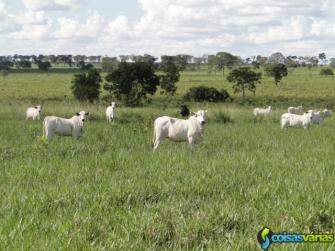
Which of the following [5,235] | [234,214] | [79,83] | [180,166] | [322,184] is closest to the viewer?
[5,235]

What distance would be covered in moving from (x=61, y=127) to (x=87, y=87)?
1393 inches

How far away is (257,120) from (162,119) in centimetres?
1569

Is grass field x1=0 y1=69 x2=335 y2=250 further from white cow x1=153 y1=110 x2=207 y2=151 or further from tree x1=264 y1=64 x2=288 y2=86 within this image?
tree x1=264 y1=64 x2=288 y2=86

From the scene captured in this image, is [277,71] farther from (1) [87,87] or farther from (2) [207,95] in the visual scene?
(1) [87,87]

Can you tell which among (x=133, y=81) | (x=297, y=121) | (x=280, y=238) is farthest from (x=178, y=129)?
(x=133, y=81)

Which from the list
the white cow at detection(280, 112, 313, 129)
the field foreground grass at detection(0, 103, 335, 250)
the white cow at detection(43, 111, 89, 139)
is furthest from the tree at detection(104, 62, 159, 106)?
the field foreground grass at detection(0, 103, 335, 250)

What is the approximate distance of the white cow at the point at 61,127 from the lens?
17.5 metres

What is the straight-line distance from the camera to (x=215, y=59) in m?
140

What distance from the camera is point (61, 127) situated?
58.6 ft

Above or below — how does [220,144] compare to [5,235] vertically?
below

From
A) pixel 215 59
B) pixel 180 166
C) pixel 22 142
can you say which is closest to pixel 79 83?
pixel 22 142

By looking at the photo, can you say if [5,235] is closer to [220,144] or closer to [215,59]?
[220,144]

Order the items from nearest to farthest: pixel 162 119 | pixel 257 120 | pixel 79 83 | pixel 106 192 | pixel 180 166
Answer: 1. pixel 106 192
2. pixel 180 166
3. pixel 162 119
4. pixel 257 120
5. pixel 79 83

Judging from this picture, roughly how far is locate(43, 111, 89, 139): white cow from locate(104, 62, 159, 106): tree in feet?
102
